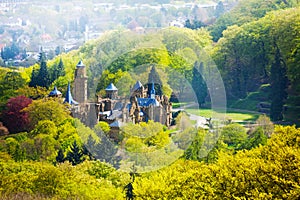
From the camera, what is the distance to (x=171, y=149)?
21422mm

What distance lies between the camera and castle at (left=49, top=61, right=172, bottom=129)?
25.1m

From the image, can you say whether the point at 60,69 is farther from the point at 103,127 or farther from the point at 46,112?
the point at 103,127

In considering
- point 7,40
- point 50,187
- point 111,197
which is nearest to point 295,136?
point 111,197

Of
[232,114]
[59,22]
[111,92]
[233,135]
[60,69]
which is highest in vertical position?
[59,22]

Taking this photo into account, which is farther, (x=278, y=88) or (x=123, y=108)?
(x=278, y=88)

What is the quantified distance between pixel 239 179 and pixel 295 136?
300cm

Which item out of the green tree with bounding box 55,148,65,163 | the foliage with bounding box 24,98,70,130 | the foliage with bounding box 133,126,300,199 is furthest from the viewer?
the foliage with bounding box 24,98,70,130

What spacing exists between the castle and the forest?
600 millimetres

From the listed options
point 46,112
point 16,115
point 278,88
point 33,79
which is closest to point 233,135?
point 278,88

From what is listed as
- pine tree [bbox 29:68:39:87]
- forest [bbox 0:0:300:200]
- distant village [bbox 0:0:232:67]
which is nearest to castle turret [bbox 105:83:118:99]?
forest [bbox 0:0:300:200]

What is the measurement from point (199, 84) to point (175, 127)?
897 cm

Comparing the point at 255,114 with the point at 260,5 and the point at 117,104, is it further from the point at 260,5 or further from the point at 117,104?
the point at 260,5

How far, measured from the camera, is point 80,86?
31.2 m

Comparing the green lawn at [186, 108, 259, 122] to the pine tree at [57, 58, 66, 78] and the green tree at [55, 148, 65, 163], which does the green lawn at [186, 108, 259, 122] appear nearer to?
the green tree at [55, 148, 65, 163]
